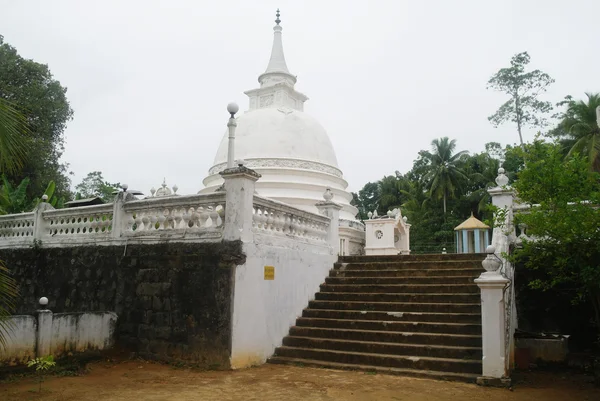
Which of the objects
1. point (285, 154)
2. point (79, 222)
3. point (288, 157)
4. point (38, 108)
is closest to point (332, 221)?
point (79, 222)

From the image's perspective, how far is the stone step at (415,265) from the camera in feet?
35.5

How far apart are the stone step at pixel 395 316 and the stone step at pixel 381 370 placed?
4.31 feet

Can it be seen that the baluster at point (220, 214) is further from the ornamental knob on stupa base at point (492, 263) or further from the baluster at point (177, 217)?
the ornamental knob on stupa base at point (492, 263)

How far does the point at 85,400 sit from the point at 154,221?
4.16 m

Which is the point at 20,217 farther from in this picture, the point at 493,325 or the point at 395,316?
the point at 493,325

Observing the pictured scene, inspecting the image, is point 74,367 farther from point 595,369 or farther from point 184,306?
point 595,369

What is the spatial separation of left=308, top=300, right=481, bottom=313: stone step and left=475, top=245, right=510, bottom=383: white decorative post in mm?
1419

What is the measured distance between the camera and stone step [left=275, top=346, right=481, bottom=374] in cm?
799

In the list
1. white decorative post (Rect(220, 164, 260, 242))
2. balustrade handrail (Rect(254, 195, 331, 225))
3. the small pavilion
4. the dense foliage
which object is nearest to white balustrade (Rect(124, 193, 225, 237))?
white decorative post (Rect(220, 164, 260, 242))

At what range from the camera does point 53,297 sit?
11430mm

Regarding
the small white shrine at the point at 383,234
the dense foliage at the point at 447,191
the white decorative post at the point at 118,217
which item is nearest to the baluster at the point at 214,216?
the white decorative post at the point at 118,217

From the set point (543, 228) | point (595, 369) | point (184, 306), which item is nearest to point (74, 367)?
point (184, 306)

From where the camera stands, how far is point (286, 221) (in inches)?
414

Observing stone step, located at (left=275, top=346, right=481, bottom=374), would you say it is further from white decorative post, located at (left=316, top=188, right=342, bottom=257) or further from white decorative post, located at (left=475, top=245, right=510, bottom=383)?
white decorative post, located at (left=316, top=188, right=342, bottom=257)
